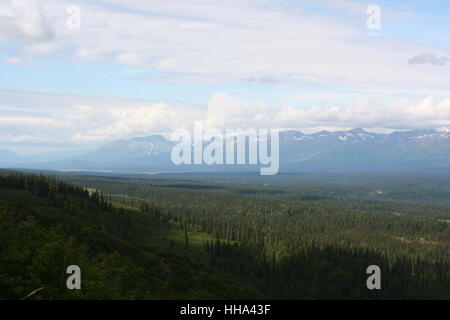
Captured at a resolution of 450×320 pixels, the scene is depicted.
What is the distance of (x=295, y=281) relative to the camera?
151 meters

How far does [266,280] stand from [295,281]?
33.2 ft

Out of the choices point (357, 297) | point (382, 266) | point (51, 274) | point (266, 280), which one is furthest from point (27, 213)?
point (382, 266)

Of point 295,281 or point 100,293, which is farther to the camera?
point 295,281

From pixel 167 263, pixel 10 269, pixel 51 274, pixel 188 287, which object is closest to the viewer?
pixel 10 269

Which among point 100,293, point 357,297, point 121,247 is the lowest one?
point 357,297

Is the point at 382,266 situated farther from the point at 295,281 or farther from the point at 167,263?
the point at 167,263

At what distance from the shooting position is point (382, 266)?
588 ft

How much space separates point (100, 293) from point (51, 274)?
6.21 m

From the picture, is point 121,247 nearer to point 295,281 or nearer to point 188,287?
point 188,287

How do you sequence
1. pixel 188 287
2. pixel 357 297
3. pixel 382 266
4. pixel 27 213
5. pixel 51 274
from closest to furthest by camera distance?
pixel 51 274 < pixel 188 287 < pixel 27 213 < pixel 357 297 < pixel 382 266

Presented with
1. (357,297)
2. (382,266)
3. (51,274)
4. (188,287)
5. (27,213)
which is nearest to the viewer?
(51,274)
